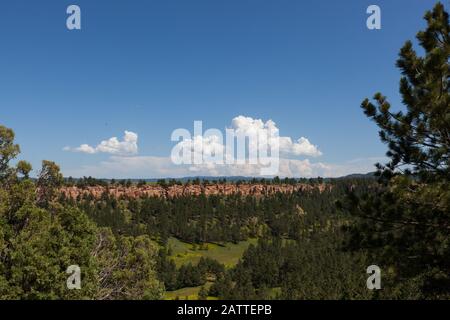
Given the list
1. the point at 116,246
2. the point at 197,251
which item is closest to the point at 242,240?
the point at 197,251

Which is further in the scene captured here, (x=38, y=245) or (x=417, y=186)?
(x=38, y=245)

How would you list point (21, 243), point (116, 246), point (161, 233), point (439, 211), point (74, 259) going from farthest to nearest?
point (161, 233) < point (116, 246) < point (74, 259) < point (21, 243) < point (439, 211)

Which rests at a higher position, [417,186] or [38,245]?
[417,186]

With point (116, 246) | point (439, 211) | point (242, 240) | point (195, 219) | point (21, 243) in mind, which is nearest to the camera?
point (439, 211)

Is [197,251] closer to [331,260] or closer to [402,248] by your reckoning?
[331,260]

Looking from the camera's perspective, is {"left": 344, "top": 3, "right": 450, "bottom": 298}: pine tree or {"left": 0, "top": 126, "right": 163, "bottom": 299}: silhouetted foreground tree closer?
{"left": 344, "top": 3, "right": 450, "bottom": 298}: pine tree

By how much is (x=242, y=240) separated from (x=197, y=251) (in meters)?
27.1

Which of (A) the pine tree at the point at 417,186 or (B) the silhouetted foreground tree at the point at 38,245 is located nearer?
(A) the pine tree at the point at 417,186

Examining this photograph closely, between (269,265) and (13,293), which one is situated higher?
(13,293)

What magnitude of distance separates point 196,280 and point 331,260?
132 feet
